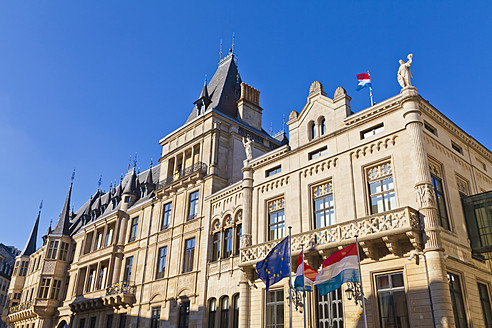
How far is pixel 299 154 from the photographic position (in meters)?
22.5

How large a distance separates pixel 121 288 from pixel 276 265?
17.8m

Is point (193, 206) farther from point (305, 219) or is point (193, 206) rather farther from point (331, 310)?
point (331, 310)

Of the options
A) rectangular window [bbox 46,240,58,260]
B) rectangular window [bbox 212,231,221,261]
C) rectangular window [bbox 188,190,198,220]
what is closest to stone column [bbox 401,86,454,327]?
rectangular window [bbox 212,231,221,261]

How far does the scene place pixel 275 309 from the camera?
817 inches

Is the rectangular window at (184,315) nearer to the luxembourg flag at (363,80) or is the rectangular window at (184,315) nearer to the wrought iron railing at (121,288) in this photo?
the wrought iron railing at (121,288)

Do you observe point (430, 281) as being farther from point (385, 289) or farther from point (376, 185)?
point (376, 185)

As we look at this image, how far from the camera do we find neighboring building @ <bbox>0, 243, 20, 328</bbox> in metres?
71.4

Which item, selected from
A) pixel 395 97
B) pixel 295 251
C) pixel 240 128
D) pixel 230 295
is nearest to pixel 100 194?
pixel 240 128

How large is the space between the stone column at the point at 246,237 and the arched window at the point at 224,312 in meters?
2.09

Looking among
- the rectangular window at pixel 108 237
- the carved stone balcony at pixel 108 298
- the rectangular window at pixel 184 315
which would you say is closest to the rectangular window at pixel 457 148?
the rectangular window at pixel 184 315

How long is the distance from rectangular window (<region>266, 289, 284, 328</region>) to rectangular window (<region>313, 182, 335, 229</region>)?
3.76m

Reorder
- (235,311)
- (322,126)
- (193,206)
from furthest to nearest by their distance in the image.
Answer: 1. (193,206)
2. (235,311)
3. (322,126)

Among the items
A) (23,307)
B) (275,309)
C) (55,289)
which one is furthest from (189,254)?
(23,307)

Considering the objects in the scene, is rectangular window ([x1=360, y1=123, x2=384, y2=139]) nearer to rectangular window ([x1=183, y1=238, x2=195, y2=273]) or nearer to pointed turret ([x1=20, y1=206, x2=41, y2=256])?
rectangular window ([x1=183, y1=238, x2=195, y2=273])
